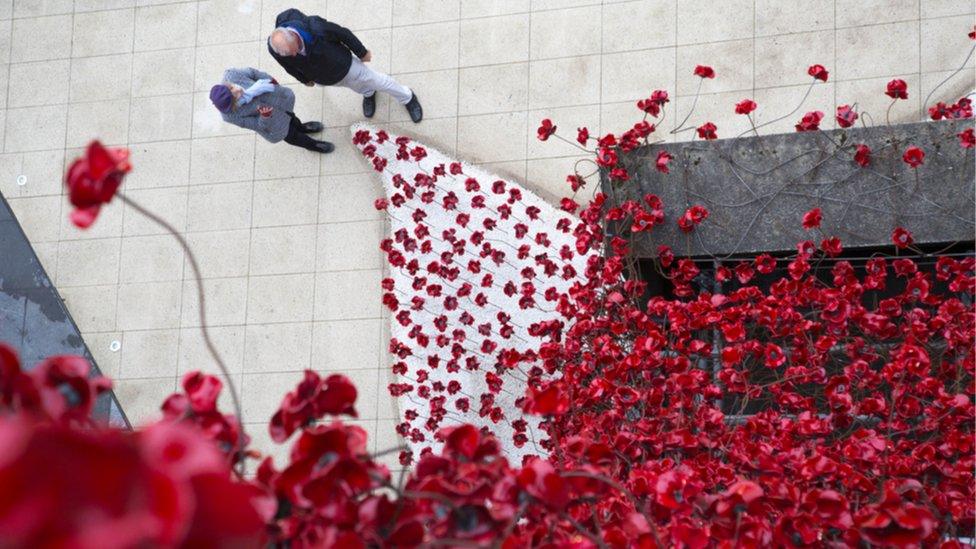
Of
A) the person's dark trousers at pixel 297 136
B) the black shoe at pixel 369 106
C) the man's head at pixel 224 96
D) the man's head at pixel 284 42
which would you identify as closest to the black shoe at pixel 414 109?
the black shoe at pixel 369 106

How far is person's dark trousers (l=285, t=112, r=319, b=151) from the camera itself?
5.80m

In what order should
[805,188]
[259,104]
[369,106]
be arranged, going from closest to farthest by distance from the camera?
1. [805,188]
2. [259,104]
3. [369,106]

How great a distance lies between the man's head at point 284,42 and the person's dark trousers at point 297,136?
2.21ft

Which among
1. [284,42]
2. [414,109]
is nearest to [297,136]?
[414,109]

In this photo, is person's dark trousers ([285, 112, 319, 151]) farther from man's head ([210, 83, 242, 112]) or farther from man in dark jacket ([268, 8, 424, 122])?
man's head ([210, 83, 242, 112])

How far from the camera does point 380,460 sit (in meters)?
5.86

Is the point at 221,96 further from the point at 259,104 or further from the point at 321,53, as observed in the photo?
the point at 321,53

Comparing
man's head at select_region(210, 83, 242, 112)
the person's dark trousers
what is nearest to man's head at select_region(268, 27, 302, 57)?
man's head at select_region(210, 83, 242, 112)

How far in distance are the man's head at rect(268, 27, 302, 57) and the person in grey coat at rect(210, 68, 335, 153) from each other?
33 centimetres

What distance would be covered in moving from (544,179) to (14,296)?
3226mm

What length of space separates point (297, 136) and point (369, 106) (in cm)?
44

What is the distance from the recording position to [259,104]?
5.46 metres

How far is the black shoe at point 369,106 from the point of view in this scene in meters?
5.95

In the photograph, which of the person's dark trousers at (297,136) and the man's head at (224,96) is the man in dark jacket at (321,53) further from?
the person's dark trousers at (297,136)
